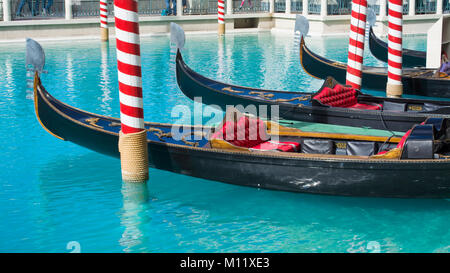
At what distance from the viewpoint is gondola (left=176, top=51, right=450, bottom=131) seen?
6.71 meters

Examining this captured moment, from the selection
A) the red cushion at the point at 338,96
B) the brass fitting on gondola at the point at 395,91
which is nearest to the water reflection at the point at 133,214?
the red cushion at the point at 338,96

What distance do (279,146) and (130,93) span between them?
1.39 metres

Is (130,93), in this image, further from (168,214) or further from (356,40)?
(356,40)

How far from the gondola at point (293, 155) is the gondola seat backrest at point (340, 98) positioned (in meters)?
1.56

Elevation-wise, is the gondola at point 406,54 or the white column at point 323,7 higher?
the white column at point 323,7

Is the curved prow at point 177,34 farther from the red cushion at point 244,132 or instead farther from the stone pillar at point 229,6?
the stone pillar at point 229,6

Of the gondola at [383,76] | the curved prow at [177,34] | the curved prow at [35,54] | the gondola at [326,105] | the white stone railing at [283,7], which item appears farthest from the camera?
the white stone railing at [283,7]

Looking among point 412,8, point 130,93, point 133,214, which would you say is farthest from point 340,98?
point 412,8

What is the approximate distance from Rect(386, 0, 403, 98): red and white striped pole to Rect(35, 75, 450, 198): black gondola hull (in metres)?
3.77

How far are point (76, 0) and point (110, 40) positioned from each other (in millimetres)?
2132

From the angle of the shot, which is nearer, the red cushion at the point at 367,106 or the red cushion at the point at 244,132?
the red cushion at the point at 244,132

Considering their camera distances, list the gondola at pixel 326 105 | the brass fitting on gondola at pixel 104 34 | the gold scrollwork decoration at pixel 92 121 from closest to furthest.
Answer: the gold scrollwork decoration at pixel 92 121 → the gondola at pixel 326 105 → the brass fitting on gondola at pixel 104 34

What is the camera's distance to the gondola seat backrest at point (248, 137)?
17.5ft

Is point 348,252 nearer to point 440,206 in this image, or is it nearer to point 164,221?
point 440,206
